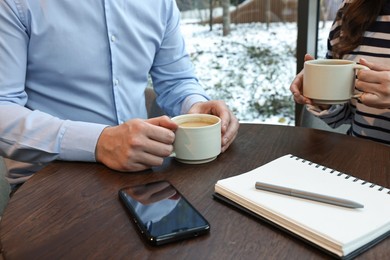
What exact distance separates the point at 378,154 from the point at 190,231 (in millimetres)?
519

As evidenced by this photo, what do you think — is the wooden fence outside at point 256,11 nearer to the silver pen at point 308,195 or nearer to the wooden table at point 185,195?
the wooden table at point 185,195

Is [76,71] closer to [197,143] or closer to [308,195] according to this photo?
[197,143]

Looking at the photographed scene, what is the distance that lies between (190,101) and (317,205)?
2.14 feet

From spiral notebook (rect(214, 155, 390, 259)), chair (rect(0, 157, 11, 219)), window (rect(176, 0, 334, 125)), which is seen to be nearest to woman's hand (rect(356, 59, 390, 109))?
spiral notebook (rect(214, 155, 390, 259))

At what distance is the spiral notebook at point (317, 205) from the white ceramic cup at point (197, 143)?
12cm

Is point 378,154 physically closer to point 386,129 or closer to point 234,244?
point 386,129

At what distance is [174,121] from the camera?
0.91 m

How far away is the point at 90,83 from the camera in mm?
1174

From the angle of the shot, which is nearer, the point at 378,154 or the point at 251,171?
the point at 251,171

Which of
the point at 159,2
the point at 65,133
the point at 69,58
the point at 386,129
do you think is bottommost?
the point at 386,129

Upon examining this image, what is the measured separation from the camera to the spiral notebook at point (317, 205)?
1.92ft

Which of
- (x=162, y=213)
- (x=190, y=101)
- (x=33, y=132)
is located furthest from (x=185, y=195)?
(x=190, y=101)

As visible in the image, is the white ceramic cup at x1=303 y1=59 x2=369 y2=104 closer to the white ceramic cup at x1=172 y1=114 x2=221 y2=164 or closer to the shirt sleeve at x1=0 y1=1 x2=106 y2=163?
the white ceramic cup at x1=172 y1=114 x2=221 y2=164

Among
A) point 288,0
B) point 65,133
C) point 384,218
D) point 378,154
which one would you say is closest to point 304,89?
point 378,154
